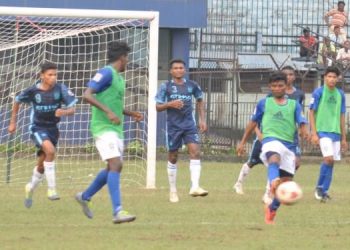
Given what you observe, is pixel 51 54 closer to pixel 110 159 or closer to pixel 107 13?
pixel 107 13

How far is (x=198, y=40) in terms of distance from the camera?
31.2 metres

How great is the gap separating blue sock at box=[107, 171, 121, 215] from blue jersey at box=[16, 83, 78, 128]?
2788 mm

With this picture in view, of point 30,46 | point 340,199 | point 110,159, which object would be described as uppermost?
point 30,46

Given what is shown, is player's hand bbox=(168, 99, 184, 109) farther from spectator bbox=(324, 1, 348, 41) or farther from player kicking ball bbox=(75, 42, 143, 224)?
→ spectator bbox=(324, 1, 348, 41)

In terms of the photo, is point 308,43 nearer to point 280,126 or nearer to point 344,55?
point 344,55

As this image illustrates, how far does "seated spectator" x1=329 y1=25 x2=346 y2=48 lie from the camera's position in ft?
96.7

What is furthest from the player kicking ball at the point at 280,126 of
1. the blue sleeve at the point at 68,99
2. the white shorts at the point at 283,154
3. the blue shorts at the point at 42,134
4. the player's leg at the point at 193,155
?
the blue shorts at the point at 42,134

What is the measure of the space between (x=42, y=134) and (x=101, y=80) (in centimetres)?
261

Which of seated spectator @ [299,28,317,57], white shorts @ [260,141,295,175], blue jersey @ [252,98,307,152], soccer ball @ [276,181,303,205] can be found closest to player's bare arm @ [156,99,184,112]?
blue jersey @ [252,98,307,152]

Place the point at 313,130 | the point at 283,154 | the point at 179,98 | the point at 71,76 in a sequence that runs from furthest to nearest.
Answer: the point at 71,76 → the point at 179,98 → the point at 313,130 → the point at 283,154

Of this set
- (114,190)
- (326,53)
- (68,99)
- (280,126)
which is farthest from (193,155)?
(326,53)

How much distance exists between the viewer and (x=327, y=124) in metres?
14.0

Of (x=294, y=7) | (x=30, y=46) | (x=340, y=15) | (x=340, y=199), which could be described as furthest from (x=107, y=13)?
(x=294, y=7)

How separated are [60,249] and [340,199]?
629cm
